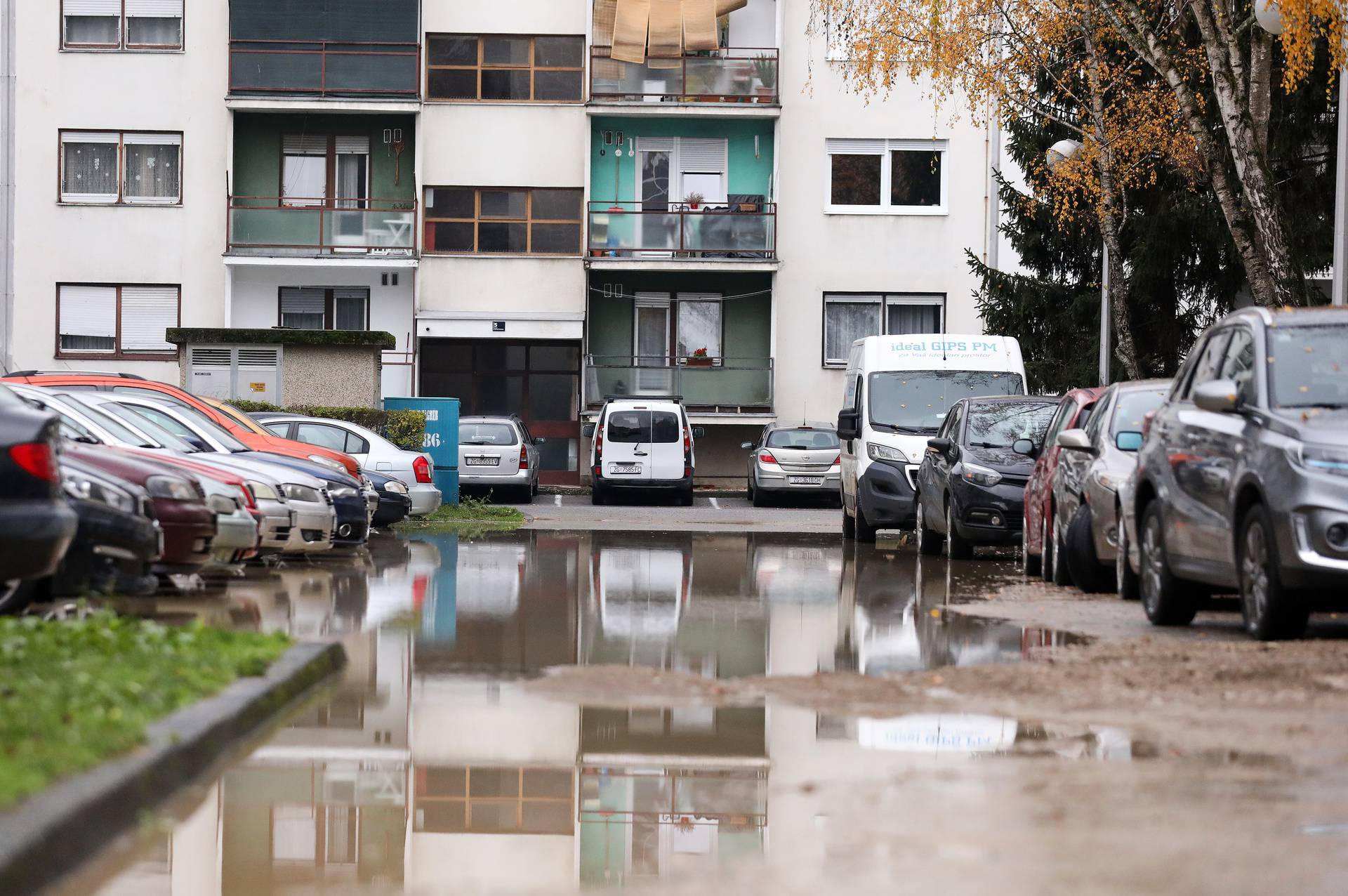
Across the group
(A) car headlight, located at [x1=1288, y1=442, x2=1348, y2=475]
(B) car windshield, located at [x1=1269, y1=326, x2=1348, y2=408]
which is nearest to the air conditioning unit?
(B) car windshield, located at [x1=1269, y1=326, x2=1348, y2=408]

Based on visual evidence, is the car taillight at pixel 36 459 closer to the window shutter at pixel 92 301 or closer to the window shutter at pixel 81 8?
the window shutter at pixel 92 301

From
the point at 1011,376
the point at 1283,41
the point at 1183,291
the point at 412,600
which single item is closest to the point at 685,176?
the point at 1183,291

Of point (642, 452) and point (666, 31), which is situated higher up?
point (666, 31)

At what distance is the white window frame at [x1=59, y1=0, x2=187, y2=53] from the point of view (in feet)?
139

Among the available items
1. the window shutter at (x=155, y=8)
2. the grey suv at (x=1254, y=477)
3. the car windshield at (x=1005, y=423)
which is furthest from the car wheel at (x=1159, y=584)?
the window shutter at (x=155, y=8)

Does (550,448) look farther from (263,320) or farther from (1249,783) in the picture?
(1249,783)

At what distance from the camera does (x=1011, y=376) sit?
23922 mm

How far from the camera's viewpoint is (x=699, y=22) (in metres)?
42.2

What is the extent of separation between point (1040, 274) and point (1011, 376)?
13.2 meters

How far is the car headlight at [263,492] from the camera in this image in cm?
1627

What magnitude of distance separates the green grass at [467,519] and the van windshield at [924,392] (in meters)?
5.97

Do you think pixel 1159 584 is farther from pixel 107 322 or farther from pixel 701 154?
pixel 107 322

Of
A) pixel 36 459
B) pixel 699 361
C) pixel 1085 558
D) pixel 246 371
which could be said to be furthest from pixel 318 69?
pixel 36 459

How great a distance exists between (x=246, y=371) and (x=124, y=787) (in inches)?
969
